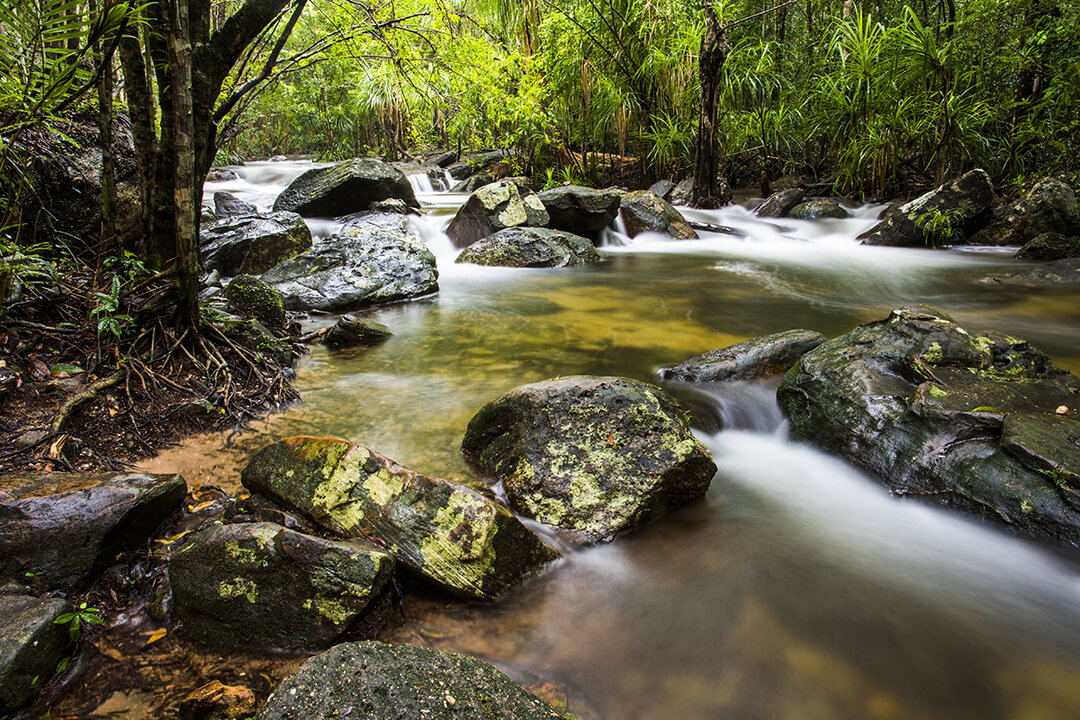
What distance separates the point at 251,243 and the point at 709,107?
727cm

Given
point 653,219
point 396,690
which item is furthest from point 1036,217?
point 396,690

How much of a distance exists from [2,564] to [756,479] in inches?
114

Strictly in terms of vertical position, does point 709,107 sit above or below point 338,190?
above

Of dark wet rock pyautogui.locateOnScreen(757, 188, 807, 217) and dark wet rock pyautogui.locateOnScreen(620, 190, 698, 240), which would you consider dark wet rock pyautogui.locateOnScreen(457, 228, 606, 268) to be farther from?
dark wet rock pyautogui.locateOnScreen(757, 188, 807, 217)

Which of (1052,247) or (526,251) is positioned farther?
(526,251)

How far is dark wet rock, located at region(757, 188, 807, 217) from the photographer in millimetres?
10172

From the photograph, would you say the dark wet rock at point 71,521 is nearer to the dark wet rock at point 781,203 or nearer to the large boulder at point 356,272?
the large boulder at point 356,272

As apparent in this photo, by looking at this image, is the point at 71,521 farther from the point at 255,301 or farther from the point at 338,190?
the point at 338,190

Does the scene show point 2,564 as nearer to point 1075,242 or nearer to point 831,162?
point 1075,242

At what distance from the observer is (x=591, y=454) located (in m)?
2.48

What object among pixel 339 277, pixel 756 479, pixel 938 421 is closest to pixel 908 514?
pixel 938 421

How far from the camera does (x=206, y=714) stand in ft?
4.72

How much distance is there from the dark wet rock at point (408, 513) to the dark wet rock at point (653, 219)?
799 centimetres

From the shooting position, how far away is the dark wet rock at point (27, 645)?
4.50 ft
